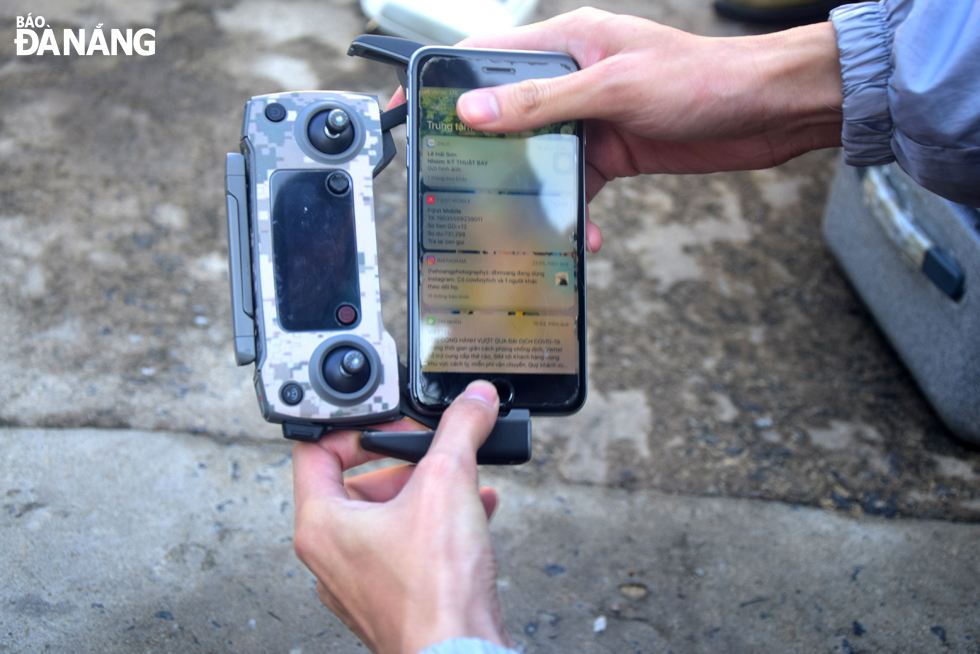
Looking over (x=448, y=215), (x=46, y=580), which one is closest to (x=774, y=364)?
(x=448, y=215)

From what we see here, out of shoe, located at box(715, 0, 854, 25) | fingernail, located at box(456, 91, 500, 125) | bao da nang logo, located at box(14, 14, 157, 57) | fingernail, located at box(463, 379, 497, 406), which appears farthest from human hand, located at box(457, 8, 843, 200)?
shoe, located at box(715, 0, 854, 25)

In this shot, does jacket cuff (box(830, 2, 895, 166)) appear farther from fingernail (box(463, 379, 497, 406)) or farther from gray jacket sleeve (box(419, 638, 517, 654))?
gray jacket sleeve (box(419, 638, 517, 654))

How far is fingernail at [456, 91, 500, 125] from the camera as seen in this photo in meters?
1.05

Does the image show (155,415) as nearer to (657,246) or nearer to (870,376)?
(657,246)

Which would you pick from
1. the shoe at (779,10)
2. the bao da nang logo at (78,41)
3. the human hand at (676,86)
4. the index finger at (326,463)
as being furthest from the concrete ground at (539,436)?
the shoe at (779,10)

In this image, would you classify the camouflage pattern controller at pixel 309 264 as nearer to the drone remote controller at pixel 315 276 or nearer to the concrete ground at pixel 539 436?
the drone remote controller at pixel 315 276

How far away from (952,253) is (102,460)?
1735 mm

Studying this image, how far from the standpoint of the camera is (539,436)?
5.07 ft

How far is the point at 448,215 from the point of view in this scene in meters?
1.10

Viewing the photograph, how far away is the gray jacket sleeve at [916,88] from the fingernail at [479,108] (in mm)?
550

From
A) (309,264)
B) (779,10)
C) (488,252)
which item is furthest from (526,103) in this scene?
(779,10)

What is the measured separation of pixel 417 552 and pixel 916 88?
0.91 meters

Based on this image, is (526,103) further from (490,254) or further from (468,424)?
(468,424)

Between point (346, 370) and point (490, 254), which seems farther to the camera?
point (490, 254)
